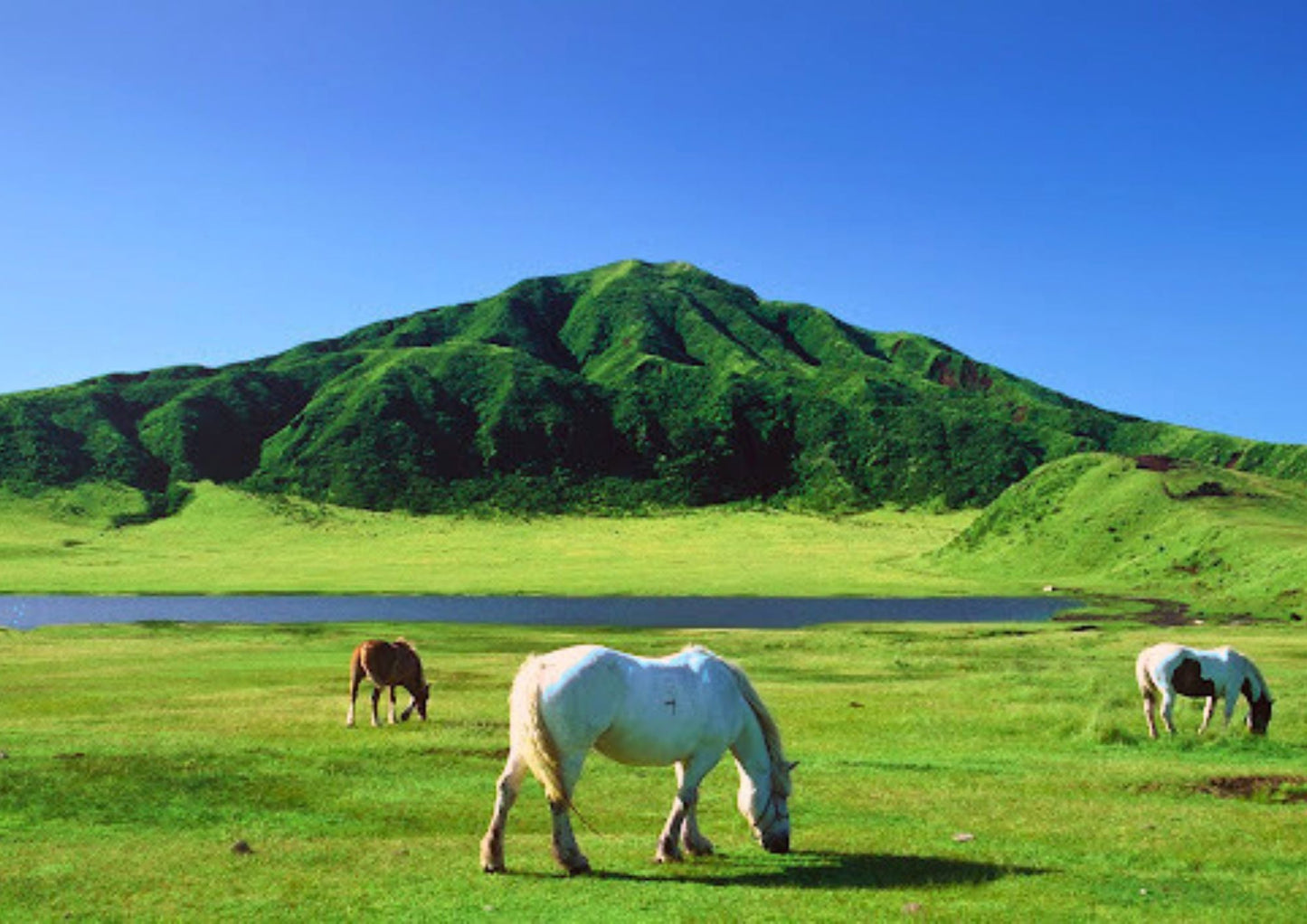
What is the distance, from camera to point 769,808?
16.3 meters

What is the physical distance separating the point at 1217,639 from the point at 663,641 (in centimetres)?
3284

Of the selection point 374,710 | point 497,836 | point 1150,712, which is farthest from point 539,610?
point 497,836

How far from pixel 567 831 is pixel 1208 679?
21832mm

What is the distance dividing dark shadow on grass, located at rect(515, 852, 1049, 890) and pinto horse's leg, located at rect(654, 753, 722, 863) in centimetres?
29

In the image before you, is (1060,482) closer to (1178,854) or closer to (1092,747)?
(1092,747)

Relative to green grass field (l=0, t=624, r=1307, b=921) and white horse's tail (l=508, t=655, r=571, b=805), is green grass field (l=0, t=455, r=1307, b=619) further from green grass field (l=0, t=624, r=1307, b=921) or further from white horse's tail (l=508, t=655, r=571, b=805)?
white horse's tail (l=508, t=655, r=571, b=805)

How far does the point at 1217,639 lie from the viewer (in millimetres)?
64562

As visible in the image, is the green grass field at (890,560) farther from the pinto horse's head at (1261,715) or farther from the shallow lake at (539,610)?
the pinto horse's head at (1261,715)

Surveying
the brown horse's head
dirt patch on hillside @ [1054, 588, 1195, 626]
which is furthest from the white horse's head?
dirt patch on hillside @ [1054, 588, 1195, 626]

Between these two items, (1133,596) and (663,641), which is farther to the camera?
(1133,596)

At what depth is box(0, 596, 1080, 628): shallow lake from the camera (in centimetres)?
9231

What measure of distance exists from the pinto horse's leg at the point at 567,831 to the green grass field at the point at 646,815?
0.83 feet

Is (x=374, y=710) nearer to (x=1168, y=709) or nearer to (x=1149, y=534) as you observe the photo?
(x=1168, y=709)

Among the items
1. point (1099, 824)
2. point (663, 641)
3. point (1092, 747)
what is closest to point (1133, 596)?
point (663, 641)
